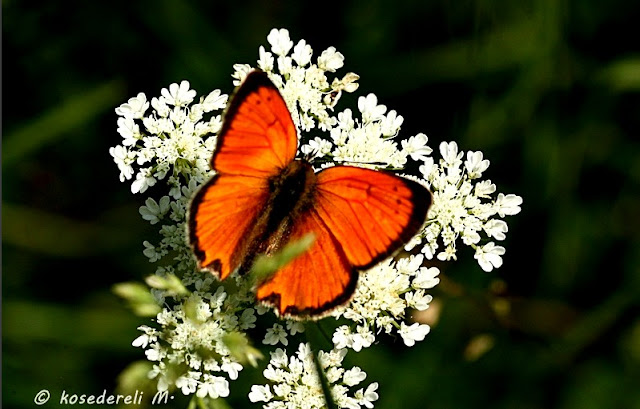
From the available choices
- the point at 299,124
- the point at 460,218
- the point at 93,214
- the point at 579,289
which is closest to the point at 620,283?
the point at 579,289

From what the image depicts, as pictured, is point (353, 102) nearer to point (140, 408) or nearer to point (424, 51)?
point (424, 51)

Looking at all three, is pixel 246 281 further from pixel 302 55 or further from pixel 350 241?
pixel 302 55

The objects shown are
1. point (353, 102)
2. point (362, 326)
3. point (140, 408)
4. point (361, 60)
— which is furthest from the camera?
point (361, 60)

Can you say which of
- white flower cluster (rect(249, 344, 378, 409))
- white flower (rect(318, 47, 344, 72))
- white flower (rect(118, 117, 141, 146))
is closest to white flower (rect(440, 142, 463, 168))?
white flower (rect(318, 47, 344, 72))

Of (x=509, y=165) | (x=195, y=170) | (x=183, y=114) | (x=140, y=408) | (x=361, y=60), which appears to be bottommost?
(x=140, y=408)

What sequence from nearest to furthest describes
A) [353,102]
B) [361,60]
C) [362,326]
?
[362,326]
[353,102]
[361,60]

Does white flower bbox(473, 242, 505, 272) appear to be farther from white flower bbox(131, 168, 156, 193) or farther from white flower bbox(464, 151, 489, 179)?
white flower bbox(131, 168, 156, 193)

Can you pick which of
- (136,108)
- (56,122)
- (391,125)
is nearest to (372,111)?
(391,125)

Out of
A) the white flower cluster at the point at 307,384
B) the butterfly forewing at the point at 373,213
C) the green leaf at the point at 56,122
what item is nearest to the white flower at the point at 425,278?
the white flower cluster at the point at 307,384
